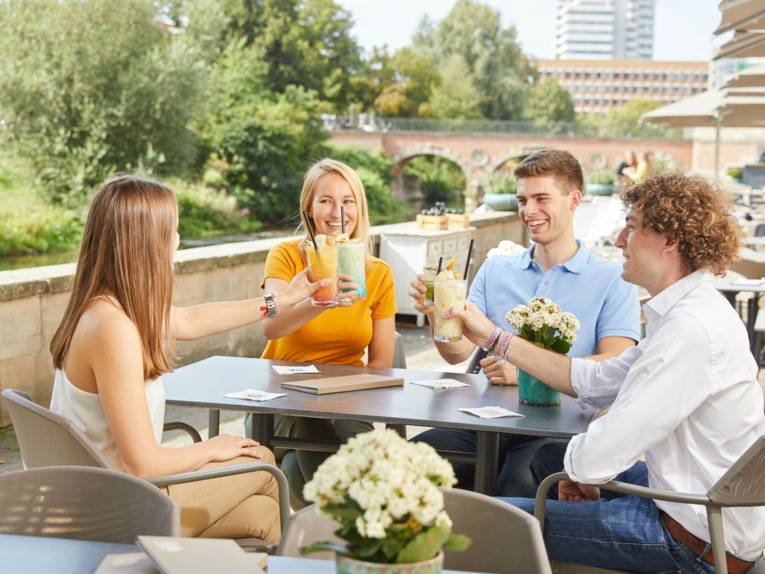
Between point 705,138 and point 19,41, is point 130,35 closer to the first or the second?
point 19,41

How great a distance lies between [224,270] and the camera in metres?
6.43

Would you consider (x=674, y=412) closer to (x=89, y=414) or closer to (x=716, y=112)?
(x=89, y=414)

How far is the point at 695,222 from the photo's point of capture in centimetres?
210

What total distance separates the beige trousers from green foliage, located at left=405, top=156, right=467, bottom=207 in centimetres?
4496

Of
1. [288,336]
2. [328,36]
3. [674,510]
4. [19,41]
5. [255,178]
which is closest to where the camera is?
[674,510]

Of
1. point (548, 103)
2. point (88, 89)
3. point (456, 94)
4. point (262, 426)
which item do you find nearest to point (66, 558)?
point (262, 426)

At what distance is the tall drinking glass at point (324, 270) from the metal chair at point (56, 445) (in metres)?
0.74

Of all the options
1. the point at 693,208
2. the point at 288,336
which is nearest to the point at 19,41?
the point at 288,336

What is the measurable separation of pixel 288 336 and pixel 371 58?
50.7 meters

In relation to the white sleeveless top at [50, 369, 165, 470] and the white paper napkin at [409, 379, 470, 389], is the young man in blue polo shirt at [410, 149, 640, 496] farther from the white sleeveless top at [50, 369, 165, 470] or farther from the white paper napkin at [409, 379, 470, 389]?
the white sleeveless top at [50, 369, 165, 470]

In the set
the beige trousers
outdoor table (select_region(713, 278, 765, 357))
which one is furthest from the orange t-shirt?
outdoor table (select_region(713, 278, 765, 357))

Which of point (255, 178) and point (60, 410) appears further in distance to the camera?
point (255, 178)

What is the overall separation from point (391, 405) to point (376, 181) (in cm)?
3676

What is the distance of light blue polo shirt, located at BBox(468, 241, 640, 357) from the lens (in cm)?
309
